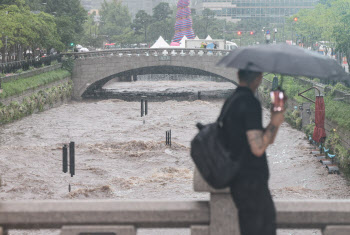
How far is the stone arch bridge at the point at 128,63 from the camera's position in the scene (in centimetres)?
6612

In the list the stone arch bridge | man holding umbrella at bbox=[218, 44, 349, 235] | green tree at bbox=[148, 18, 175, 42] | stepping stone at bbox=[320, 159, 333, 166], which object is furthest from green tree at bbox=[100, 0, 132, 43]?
man holding umbrella at bbox=[218, 44, 349, 235]

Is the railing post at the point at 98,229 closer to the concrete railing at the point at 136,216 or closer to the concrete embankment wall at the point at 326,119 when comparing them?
the concrete railing at the point at 136,216

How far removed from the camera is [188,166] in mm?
32750

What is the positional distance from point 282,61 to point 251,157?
86cm

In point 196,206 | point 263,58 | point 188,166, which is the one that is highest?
point 263,58

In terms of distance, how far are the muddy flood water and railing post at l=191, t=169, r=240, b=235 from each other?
1507cm

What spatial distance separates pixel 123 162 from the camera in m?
33.8

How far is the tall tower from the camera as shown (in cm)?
8700

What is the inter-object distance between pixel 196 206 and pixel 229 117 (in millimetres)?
1205

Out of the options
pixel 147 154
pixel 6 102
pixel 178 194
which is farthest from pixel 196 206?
pixel 6 102

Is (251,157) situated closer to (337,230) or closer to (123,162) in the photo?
(337,230)

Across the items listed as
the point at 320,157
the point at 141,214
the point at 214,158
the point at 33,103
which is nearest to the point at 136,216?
the point at 141,214

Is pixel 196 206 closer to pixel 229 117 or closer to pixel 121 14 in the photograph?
pixel 229 117

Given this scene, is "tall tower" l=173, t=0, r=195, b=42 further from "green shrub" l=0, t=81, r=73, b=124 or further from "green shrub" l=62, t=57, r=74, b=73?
"green shrub" l=0, t=81, r=73, b=124
